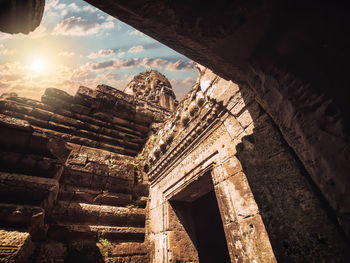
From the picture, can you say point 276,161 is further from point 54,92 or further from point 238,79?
point 54,92

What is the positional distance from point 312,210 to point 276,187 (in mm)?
263

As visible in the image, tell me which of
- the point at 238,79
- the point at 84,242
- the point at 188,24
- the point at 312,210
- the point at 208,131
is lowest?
the point at 312,210

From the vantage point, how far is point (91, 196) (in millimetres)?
3156

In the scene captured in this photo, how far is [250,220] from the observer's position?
1482mm

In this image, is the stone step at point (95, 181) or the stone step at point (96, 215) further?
the stone step at point (95, 181)

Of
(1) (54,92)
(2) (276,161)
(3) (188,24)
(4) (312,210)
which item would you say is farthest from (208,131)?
(1) (54,92)

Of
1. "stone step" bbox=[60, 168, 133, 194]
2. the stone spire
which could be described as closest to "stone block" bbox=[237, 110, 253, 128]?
"stone step" bbox=[60, 168, 133, 194]

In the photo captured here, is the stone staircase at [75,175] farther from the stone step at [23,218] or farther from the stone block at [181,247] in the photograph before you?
the stone block at [181,247]

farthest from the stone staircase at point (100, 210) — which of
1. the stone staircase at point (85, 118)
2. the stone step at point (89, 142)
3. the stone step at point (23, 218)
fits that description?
the stone step at point (23, 218)

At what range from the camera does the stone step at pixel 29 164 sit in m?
1.94

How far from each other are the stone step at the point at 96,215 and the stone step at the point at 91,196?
0.31 ft

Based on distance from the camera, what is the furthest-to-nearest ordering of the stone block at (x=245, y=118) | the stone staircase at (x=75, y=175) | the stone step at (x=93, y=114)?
the stone step at (x=93, y=114) < the stone staircase at (x=75, y=175) < the stone block at (x=245, y=118)

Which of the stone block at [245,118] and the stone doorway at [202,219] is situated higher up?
the stone block at [245,118]

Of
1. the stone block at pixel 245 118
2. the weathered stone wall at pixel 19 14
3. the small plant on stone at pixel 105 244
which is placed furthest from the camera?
the small plant on stone at pixel 105 244
